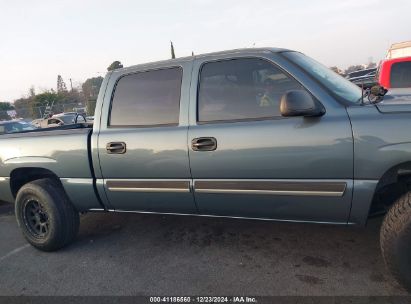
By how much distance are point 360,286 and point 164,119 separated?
2.11 meters

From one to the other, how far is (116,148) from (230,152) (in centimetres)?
113

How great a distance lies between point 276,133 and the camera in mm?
2695

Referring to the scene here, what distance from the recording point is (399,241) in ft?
8.05

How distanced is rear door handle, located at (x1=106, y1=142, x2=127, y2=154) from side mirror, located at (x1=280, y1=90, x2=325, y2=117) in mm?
1521

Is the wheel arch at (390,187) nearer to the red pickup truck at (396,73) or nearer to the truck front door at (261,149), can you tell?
the truck front door at (261,149)

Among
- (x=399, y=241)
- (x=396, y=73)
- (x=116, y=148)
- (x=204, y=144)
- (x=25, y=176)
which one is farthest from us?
(x=396, y=73)

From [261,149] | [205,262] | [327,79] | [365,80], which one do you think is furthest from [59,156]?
[365,80]

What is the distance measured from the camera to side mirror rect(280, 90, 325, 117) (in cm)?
251

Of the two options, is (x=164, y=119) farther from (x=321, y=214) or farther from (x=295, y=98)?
(x=321, y=214)

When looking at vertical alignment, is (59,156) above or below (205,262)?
above

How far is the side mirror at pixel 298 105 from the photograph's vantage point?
251 centimetres

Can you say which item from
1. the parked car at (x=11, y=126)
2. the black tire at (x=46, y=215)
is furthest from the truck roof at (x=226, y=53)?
the parked car at (x=11, y=126)

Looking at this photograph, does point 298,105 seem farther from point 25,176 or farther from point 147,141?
point 25,176

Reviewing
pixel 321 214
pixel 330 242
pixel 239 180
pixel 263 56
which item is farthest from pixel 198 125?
pixel 330 242
